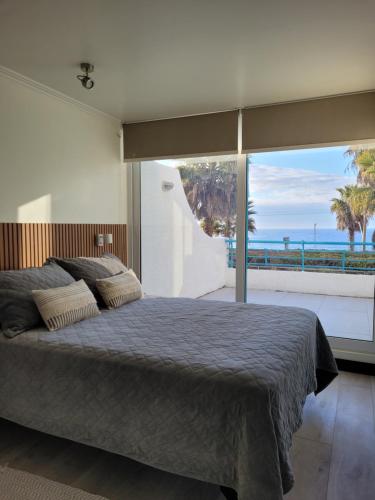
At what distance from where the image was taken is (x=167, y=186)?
14.9 feet

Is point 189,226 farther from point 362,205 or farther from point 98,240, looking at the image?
point 362,205

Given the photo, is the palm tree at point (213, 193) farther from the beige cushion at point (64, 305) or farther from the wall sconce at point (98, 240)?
the beige cushion at point (64, 305)

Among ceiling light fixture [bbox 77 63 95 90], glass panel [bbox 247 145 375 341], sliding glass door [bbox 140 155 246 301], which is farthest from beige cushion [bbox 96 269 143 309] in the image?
ceiling light fixture [bbox 77 63 95 90]

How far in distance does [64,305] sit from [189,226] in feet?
7.47

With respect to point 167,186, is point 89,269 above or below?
below

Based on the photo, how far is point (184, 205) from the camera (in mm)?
4438

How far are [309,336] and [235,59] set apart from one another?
1.96m

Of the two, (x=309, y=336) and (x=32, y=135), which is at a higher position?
(x=32, y=135)


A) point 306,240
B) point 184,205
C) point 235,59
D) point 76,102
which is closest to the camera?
point 235,59

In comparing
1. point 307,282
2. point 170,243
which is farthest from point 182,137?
point 307,282

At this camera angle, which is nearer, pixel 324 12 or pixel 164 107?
pixel 324 12

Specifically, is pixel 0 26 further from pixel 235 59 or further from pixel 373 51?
pixel 373 51

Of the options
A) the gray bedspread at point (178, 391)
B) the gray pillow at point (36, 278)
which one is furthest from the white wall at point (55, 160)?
the gray bedspread at point (178, 391)

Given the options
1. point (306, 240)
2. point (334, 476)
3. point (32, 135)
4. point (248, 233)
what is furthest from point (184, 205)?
point (334, 476)
